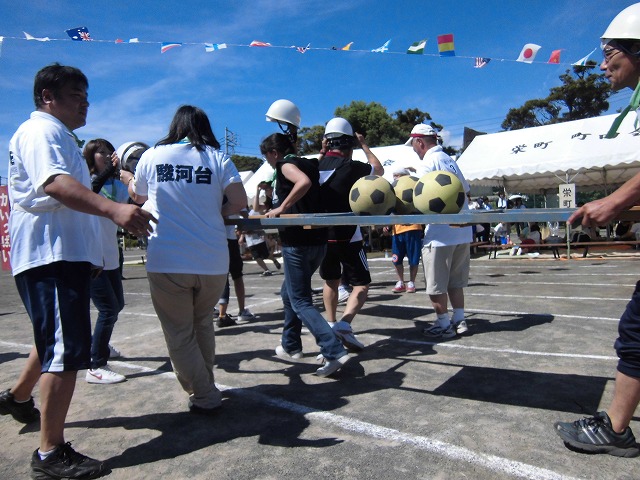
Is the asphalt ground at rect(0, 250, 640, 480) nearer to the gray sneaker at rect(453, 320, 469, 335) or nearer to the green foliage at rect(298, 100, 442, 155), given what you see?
the gray sneaker at rect(453, 320, 469, 335)

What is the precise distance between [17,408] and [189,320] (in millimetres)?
1334

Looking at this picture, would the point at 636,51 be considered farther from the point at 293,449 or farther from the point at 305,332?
the point at 305,332

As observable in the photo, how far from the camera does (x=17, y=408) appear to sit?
318 cm

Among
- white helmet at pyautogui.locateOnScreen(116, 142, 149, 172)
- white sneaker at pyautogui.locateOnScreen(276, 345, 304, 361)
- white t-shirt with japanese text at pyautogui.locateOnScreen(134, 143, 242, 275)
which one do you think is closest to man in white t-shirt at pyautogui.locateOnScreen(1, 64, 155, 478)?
white t-shirt with japanese text at pyautogui.locateOnScreen(134, 143, 242, 275)

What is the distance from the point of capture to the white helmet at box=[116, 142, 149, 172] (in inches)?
153

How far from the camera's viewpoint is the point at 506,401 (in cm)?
327

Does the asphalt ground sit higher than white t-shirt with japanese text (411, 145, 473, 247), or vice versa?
white t-shirt with japanese text (411, 145, 473, 247)

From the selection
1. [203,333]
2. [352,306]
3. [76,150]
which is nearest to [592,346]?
[352,306]

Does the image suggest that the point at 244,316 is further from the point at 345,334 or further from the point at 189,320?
the point at 189,320

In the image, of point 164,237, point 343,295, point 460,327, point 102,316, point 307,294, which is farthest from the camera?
point 343,295

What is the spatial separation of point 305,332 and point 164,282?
2.89 meters

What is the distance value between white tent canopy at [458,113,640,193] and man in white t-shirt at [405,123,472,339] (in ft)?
36.9

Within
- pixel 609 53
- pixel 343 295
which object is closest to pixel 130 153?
pixel 609 53

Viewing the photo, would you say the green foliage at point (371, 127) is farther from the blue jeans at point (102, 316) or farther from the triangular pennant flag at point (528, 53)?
the blue jeans at point (102, 316)
